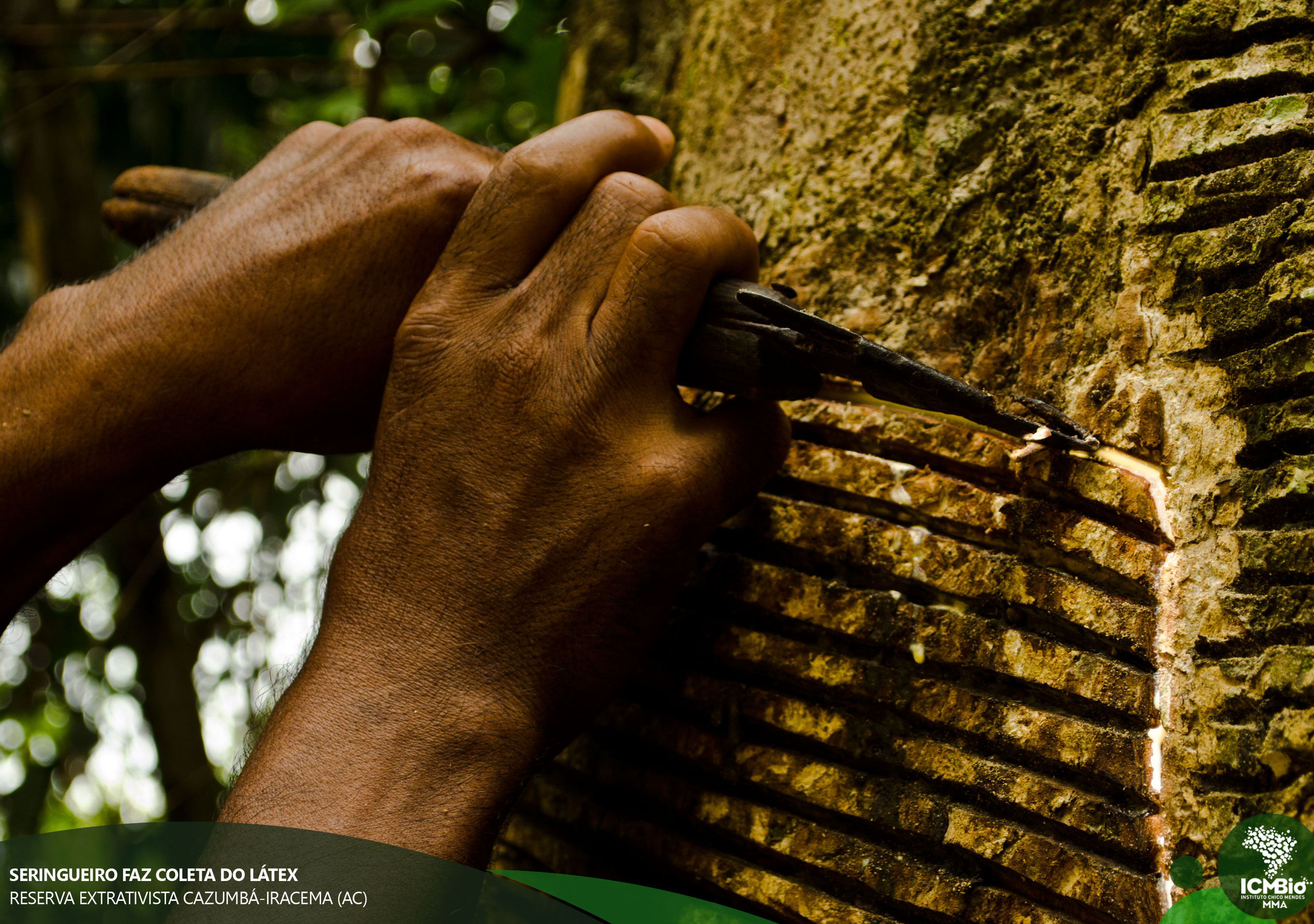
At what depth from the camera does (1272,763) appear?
0.80 meters

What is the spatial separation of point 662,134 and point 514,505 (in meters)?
0.54

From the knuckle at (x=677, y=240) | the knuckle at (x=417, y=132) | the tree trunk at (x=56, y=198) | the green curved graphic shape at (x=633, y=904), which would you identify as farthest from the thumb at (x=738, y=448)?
the tree trunk at (x=56, y=198)

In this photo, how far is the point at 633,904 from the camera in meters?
1.05

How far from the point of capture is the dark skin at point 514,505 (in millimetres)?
947

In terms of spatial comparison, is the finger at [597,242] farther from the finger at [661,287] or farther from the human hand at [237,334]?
the human hand at [237,334]

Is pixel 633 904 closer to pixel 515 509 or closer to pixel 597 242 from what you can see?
pixel 515 509

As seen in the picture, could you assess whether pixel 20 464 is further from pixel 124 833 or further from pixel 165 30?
pixel 165 30

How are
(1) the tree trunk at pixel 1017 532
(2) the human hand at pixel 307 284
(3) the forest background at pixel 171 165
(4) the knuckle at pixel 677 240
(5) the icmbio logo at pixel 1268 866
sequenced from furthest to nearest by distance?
1. (3) the forest background at pixel 171 165
2. (2) the human hand at pixel 307 284
3. (4) the knuckle at pixel 677 240
4. (1) the tree trunk at pixel 1017 532
5. (5) the icmbio logo at pixel 1268 866

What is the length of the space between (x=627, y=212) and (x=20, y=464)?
2.73 feet

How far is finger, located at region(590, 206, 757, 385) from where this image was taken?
0.97 meters

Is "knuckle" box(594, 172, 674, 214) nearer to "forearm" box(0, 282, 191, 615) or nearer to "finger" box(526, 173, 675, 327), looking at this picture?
"finger" box(526, 173, 675, 327)

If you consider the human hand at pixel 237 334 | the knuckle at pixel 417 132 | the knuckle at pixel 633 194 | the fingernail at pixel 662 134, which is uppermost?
the fingernail at pixel 662 134

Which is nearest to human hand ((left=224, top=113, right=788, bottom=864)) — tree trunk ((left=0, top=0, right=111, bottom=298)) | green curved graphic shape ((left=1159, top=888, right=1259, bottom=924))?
green curved graphic shape ((left=1159, top=888, right=1259, bottom=924))

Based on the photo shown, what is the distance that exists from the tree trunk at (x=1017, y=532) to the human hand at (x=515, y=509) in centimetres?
16
